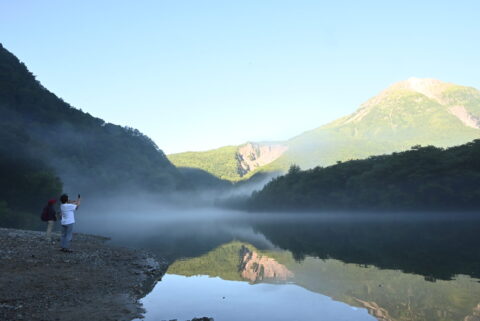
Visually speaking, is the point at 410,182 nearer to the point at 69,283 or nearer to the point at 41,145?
the point at 41,145

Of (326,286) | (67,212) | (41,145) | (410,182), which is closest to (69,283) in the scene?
(67,212)

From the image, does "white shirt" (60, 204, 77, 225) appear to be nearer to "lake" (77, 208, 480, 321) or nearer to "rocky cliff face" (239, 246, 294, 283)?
"lake" (77, 208, 480, 321)

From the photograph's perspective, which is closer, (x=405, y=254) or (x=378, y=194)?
(x=405, y=254)

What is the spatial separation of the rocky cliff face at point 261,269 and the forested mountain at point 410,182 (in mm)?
75578

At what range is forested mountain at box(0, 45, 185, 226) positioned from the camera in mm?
70750

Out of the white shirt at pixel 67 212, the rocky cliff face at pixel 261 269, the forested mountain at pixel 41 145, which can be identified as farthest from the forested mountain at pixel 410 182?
the white shirt at pixel 67 212

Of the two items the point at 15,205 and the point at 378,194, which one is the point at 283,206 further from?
the point at 15,205

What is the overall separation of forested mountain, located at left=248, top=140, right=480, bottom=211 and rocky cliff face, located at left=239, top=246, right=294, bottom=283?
248ft

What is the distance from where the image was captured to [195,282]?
19328mm

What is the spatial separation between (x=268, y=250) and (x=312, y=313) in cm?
2040

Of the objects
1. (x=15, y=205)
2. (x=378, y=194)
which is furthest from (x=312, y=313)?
(x=378, y=194)

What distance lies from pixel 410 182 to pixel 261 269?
90.1 metres

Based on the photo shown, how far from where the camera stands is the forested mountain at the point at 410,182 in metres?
88.8

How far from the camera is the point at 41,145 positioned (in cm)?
10181
